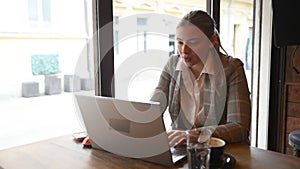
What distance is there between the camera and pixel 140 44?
190 cm

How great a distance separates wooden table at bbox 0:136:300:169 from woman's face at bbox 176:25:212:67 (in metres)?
0.48

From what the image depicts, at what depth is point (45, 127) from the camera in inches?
66.0

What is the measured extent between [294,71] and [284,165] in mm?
1907

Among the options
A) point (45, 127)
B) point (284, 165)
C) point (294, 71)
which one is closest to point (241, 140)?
point (284, 165)

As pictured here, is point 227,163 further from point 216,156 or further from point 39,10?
point 39,10

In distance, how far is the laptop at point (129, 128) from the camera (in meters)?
0.93

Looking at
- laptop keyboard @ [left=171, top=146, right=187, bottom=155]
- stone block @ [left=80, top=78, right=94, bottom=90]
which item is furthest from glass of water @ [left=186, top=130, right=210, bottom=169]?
stone block @ [left=80, top=78, right=94, bottom=90]

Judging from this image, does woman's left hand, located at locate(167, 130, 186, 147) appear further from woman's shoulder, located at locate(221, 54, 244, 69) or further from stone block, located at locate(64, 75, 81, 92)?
stone block, located at locate(64, 75, 81, 92)

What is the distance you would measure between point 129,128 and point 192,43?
616 mm

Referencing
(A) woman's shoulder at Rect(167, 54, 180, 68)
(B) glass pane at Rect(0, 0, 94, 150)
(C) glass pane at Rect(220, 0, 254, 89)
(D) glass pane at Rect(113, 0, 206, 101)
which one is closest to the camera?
(B) glass pane at Rect(0, 0, 94, 150)

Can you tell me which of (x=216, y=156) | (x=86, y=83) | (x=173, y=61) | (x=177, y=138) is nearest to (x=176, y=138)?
(x=177, y=138)

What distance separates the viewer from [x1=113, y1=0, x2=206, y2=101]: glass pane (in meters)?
1.80

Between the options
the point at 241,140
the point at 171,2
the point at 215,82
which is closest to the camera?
the point at 241,140

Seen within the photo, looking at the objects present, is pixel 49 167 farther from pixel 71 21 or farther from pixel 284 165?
pixel 71 21
